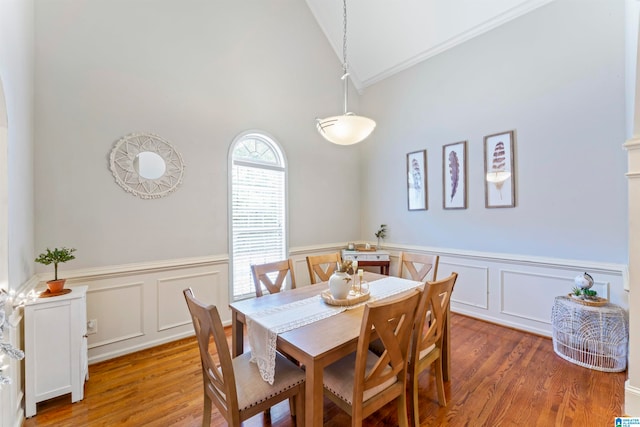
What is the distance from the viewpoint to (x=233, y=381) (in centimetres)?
133

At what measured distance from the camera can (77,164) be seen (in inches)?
96.4

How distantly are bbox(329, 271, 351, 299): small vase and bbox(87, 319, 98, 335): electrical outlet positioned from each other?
2.23 metres

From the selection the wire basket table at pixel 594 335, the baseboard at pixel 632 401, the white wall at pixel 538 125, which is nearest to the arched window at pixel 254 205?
the white wall at pixel 538 125

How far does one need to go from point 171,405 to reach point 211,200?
78.4 inches

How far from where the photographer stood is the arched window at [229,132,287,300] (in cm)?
347

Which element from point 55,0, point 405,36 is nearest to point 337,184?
point 405,36

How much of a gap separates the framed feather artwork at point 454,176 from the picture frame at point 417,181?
0.90 ft

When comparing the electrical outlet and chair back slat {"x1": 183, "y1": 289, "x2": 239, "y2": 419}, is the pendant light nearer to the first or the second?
chair back slat {"x1": 183, "y1": 289, "x2": 239, "y2": 419}

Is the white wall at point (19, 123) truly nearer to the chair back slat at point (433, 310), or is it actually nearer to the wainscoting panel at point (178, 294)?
the wainscoting panel at point (178, 294)

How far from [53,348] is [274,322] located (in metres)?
1.66

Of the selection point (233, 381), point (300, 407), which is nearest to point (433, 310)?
point (300, 407)

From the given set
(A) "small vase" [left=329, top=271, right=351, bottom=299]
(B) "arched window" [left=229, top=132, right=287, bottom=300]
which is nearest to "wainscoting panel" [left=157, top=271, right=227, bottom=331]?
(B) "arched window" [left=229, top=132, right=287, bottom=300]

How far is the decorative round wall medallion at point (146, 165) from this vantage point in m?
2.64

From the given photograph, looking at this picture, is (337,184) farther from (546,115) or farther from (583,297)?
(583,297)
